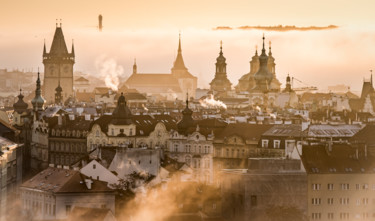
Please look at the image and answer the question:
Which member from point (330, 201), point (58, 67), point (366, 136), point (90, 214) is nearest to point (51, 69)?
point (58, 67)

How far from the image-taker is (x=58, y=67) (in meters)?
189

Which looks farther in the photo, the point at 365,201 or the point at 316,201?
the point at 365,201

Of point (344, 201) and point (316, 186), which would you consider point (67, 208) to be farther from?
point (344, 201)

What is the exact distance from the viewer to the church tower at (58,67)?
612 feet

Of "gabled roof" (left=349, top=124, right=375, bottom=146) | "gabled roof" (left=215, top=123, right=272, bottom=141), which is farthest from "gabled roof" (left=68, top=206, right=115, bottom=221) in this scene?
"gabled roof" (left=215, top=123, right=272, bottom=141)

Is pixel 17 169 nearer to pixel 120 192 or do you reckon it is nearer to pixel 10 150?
pixel 10 150

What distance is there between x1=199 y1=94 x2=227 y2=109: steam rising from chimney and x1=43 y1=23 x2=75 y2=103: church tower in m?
22.2

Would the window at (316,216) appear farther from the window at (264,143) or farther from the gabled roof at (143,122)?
the gabled roof at (143,122)

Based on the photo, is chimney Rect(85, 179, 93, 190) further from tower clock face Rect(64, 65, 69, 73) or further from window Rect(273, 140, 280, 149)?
tower clock face Rect(64, 65, 69, 73)

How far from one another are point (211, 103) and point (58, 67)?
27127 millimetres

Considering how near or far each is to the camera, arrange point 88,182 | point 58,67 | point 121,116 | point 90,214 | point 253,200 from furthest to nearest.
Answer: point 58,67
point 121,116
point 253,200
point 88,182
point 90,214

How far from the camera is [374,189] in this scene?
2894 inches

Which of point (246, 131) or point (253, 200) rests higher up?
point (246, 131)

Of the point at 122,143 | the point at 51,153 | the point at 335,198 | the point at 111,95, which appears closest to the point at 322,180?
the point at 335,198
